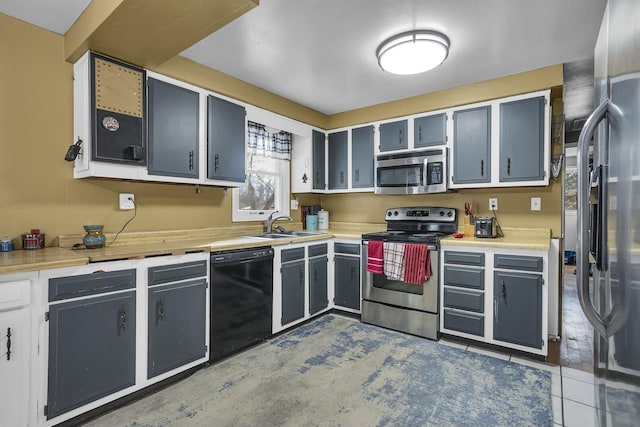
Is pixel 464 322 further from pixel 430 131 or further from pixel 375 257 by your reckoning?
pixel 430 131

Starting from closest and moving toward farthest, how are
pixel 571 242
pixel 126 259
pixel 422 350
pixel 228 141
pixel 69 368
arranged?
1. pixel 69 368
2. pixel 126 259
3. pixel 422 350
4. pixel 228 141
5. pixel 571 242

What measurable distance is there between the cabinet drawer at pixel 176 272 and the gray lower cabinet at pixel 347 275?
162 centimetres

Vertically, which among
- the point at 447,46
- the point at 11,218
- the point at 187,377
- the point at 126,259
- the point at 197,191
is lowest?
the point at 187,377

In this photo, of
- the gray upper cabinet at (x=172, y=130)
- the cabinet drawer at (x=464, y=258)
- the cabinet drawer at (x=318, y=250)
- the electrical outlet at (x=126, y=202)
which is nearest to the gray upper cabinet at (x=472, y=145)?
the cabinet drawer at (x=464, y=258)

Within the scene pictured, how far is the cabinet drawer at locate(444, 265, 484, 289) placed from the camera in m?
2.76

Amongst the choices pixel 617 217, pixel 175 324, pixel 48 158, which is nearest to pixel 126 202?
pixel 48 158

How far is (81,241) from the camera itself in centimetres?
227

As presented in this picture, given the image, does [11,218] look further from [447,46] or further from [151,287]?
[447,46]

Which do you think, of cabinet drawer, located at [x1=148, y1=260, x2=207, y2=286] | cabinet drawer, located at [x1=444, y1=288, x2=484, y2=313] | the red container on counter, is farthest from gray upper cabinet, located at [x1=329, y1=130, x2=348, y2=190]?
the red container on counter

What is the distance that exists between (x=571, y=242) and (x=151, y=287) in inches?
303

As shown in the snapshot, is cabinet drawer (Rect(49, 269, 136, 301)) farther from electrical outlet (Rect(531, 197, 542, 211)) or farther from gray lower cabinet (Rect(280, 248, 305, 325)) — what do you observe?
electrical outlet (Rect(531, 197, 542, 211))

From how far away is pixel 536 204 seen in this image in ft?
10.0

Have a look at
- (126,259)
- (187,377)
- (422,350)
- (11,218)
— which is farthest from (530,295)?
(11,218)

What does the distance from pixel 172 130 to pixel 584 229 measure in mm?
2588
